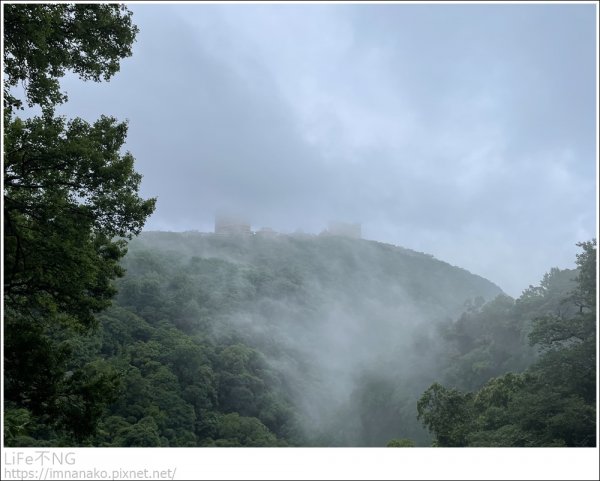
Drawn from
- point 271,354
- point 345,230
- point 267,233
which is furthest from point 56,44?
point 267,233

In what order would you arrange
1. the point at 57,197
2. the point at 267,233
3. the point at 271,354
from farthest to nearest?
the point at 267,233 → the point at 271,354 → the point at 57,197

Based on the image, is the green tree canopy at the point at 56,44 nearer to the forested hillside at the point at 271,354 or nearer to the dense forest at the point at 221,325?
the dense forest at the point at 221,325

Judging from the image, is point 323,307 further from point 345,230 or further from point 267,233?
point 267,233

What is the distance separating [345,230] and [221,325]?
1939 inches

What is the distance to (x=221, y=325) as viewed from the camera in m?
56.8

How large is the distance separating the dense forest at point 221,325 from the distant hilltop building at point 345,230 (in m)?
2.32

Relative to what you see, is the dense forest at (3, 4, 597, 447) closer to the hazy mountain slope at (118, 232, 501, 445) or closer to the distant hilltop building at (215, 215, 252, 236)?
the hazy mountain slope at (118, 232, 501, 445)

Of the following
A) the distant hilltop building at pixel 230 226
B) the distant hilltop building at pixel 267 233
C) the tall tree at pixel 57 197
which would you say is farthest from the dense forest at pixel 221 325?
the distant hilltop building at pixel 230 226

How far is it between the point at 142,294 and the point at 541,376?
43526 mm

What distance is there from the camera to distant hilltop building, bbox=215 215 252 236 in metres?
99.7

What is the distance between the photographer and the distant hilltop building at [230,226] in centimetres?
9969

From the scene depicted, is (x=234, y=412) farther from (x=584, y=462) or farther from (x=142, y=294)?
(x=584, y=462)

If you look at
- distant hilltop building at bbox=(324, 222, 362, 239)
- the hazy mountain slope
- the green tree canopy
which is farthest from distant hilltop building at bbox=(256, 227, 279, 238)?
the green tree canopy

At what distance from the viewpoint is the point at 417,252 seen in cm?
10031
